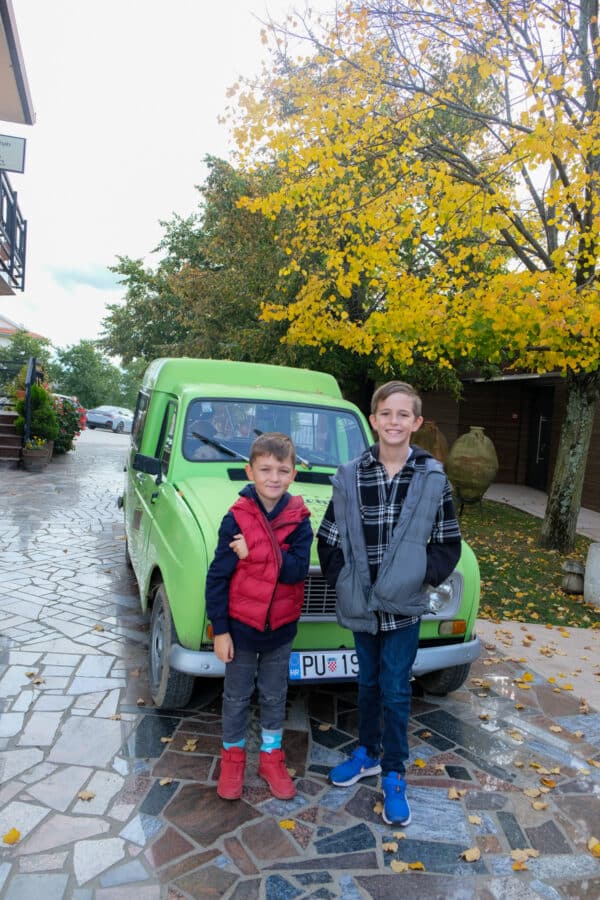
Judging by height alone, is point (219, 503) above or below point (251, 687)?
above

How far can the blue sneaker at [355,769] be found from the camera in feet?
11.0

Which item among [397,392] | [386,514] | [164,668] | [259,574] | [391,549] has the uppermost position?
[397,392]

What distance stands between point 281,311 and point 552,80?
17.2 ft

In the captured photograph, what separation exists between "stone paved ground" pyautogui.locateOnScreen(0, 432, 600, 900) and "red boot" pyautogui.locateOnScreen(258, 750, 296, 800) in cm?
6

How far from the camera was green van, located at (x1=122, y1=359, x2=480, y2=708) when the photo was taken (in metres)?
3.46

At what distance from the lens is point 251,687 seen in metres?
3.22

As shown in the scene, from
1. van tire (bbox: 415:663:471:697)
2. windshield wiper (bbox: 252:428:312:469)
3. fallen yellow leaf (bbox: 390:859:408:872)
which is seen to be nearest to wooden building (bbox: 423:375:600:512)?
windshield wiper (bbox: 252:428:312:469)

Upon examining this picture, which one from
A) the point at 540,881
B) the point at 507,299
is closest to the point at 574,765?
the point at 540,881

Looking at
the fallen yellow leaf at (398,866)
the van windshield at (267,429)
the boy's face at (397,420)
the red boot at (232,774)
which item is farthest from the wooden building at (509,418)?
the fallen yellow leaf at (398,866)

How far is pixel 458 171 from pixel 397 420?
313 inches

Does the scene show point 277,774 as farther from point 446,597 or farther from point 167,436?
point 167,436

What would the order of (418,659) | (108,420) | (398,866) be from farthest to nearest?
(108,420) < (418,659) < (398,866)

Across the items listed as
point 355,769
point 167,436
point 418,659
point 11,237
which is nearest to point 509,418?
point 11,237

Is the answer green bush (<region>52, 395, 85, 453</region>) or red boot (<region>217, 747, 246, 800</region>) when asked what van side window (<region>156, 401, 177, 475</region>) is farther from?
green bush (<region>52, 395, 85, 453</region>)
